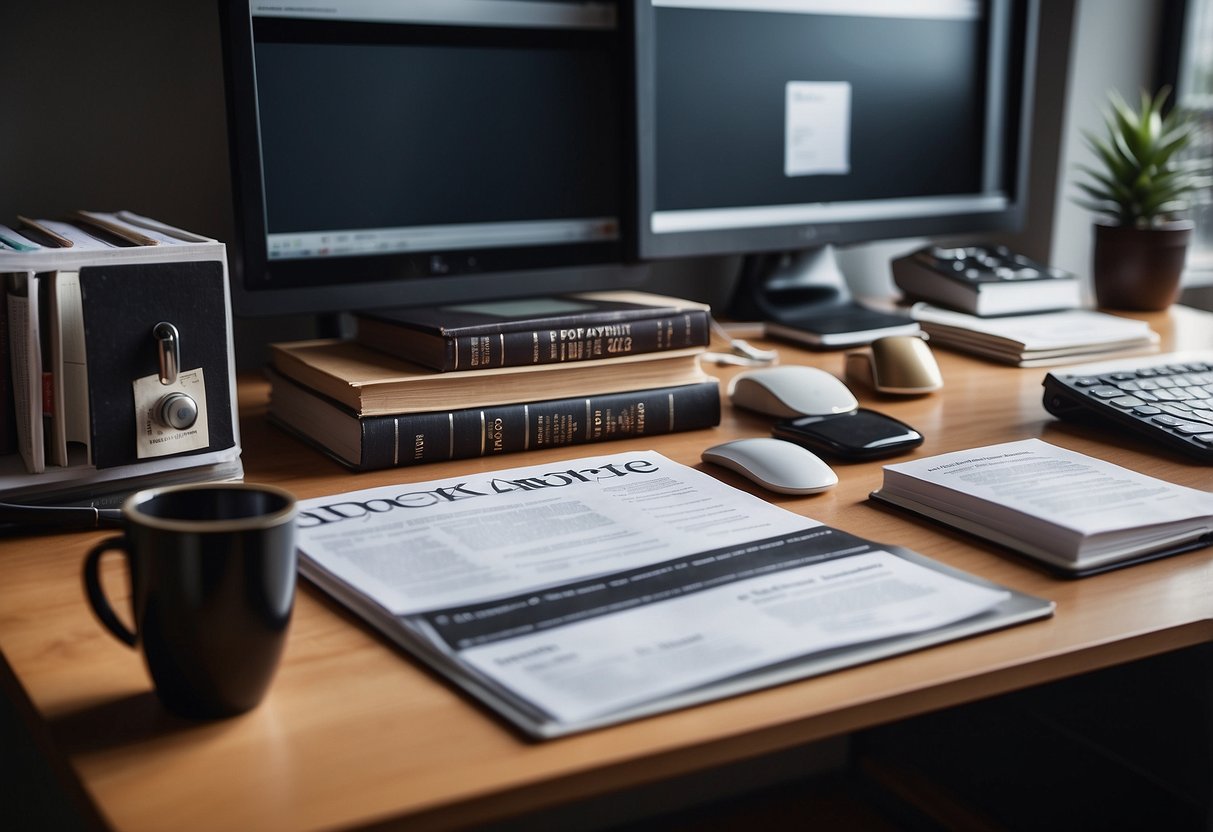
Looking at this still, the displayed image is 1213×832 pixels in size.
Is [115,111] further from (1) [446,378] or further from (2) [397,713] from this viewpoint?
(2) [397,713]

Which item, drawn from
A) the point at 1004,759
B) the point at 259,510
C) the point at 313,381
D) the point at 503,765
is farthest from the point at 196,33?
the point at 1004,759

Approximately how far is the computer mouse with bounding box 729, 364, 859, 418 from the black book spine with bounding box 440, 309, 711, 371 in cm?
7

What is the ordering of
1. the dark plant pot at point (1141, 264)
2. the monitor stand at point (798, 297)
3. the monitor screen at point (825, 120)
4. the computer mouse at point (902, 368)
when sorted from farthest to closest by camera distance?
1. the dark plant pot at point (1141, 264)
2. the monitor stand at point (798, 297)
3. the monitor screen at point (825, 120)
4. the computer mouse at point (902, 368)

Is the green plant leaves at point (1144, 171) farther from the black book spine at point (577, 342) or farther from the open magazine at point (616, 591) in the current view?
the open magazine at point (616, 591)

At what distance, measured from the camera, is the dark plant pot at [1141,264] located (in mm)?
1472

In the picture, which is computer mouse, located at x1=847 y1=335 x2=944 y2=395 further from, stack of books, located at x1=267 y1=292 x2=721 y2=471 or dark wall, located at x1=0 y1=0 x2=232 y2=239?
dark wall, located at x1=0 y1=0 x2=232 y2=239

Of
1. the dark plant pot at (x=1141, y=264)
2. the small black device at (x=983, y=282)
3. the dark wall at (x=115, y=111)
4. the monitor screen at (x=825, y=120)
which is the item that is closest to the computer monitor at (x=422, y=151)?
the monitor screen at (x=825, y=120)

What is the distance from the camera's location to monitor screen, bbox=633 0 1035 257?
1229 millimetres

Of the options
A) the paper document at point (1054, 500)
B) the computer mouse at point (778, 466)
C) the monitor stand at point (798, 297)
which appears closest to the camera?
the paper document at point (1054, 500)

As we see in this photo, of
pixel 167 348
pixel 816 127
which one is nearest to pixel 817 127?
pixel 816 127

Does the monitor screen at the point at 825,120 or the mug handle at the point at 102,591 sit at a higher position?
the monitor screen at the point at 825,120

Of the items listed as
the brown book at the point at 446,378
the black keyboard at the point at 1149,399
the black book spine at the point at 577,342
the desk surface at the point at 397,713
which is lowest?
the desk surface at the point at 397,713

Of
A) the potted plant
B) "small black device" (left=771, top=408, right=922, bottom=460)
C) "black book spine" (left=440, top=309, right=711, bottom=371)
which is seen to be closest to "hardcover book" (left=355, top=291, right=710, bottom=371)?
"black book spine" (left=440, top=309, right=711, bottom=371)

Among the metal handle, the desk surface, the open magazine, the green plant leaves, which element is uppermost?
the green plant leaves
